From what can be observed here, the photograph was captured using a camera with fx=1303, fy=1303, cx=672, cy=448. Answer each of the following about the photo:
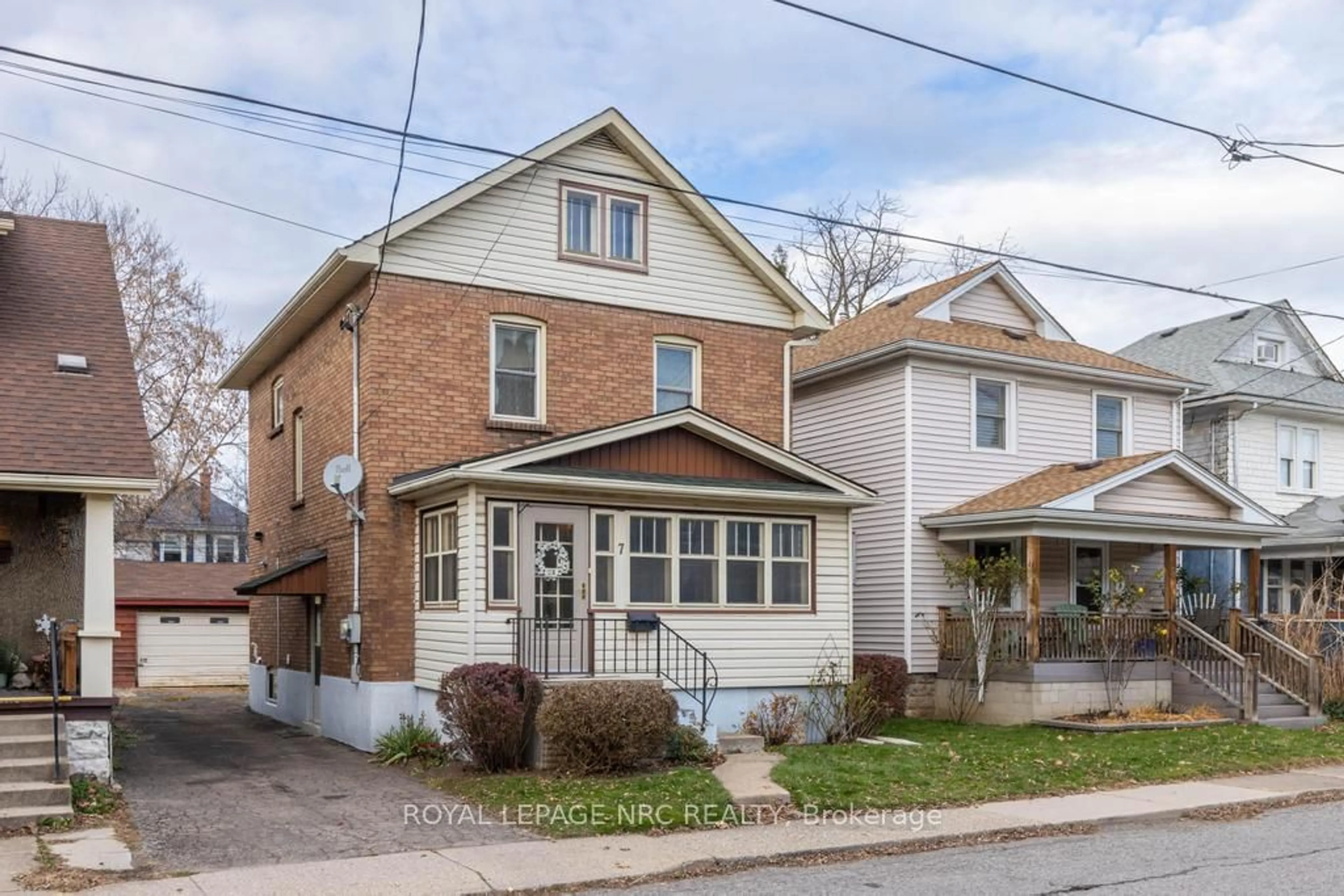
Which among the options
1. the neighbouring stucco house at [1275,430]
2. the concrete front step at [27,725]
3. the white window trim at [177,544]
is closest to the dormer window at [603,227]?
the concrete front step at [27,725]

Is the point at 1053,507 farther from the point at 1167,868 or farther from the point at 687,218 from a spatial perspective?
the point at 1167,868

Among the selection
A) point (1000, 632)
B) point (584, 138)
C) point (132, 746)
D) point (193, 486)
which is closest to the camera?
point (132, 746)

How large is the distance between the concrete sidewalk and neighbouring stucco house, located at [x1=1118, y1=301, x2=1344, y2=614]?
14.2m

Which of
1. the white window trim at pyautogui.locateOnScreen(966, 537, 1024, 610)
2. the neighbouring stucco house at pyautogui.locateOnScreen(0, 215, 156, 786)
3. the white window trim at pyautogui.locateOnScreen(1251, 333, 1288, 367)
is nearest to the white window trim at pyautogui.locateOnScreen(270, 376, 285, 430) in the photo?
the neighbouring stucco house at pyautogui.locateOnScreen(0, 215, 156, 786)

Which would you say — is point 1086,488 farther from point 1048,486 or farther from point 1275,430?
point 1275,430

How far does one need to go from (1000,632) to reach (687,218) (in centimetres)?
774

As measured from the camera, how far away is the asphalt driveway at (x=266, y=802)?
34.1 ft

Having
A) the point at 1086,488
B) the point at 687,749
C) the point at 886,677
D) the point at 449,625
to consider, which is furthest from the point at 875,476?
the point at 449,625

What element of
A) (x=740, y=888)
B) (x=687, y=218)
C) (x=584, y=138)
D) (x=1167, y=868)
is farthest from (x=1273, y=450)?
(x=740, y=888)

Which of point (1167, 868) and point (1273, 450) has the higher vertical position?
point (1273, 450)

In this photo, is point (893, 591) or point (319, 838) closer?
point (319, 838)

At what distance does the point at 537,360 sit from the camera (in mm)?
17922

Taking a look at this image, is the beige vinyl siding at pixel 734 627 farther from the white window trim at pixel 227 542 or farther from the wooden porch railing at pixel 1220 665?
the white window trim at pixel 227 542

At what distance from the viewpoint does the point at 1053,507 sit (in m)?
19.1
